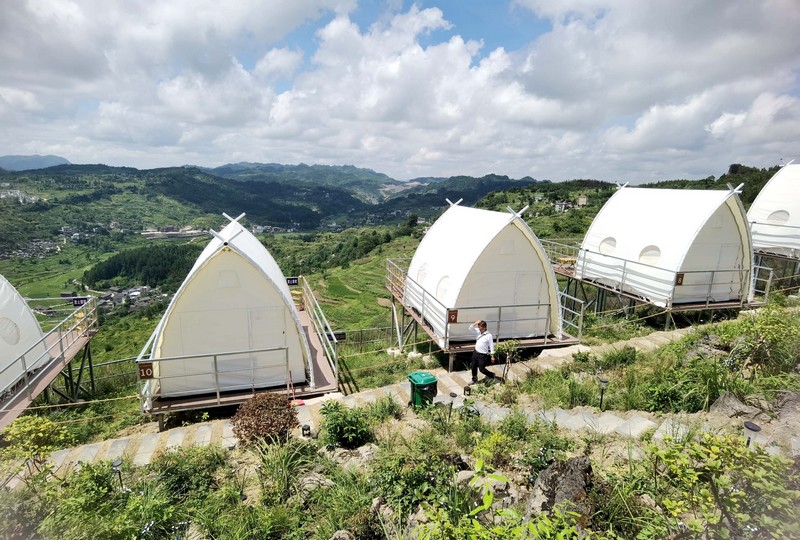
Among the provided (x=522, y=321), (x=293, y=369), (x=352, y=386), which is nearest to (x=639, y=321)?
(x=522, y=321)

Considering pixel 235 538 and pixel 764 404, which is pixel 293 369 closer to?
pixel 235 538

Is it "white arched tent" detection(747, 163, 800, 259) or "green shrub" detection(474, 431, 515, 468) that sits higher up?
"white arched tent" detection(747, 163, 800, 259)

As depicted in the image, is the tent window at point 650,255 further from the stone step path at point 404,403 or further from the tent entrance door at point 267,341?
the tent entrance door at point 267,341

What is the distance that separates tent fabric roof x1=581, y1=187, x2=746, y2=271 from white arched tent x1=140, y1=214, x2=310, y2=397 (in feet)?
46.6

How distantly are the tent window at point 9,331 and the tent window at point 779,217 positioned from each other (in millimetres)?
32923

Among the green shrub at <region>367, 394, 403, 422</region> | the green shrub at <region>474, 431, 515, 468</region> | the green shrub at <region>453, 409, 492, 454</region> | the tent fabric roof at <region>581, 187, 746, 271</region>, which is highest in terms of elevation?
the tent fabric roof at <region>581, 187, 746, 271</region>

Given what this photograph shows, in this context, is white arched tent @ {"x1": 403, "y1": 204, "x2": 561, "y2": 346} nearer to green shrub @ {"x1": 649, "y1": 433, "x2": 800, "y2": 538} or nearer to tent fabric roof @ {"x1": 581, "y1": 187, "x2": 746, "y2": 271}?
tent fabric roof @ {"x1": 581, "y1": 187, "x2": 746, "y2": 271}

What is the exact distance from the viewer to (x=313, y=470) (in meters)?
6.74

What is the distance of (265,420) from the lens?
7.68 meters

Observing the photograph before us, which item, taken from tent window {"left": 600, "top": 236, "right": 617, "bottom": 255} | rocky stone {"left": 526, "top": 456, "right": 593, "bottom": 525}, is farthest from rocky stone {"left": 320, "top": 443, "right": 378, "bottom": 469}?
tent window {"left": 600, "top": 236, "right": 617, "bottom": 255}

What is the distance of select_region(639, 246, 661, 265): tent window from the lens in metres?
16.3

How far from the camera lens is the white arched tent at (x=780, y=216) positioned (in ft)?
68.6

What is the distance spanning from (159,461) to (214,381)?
13.0 feet

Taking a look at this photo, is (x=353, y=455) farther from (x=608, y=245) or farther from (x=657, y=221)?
(x=608, y=245)
